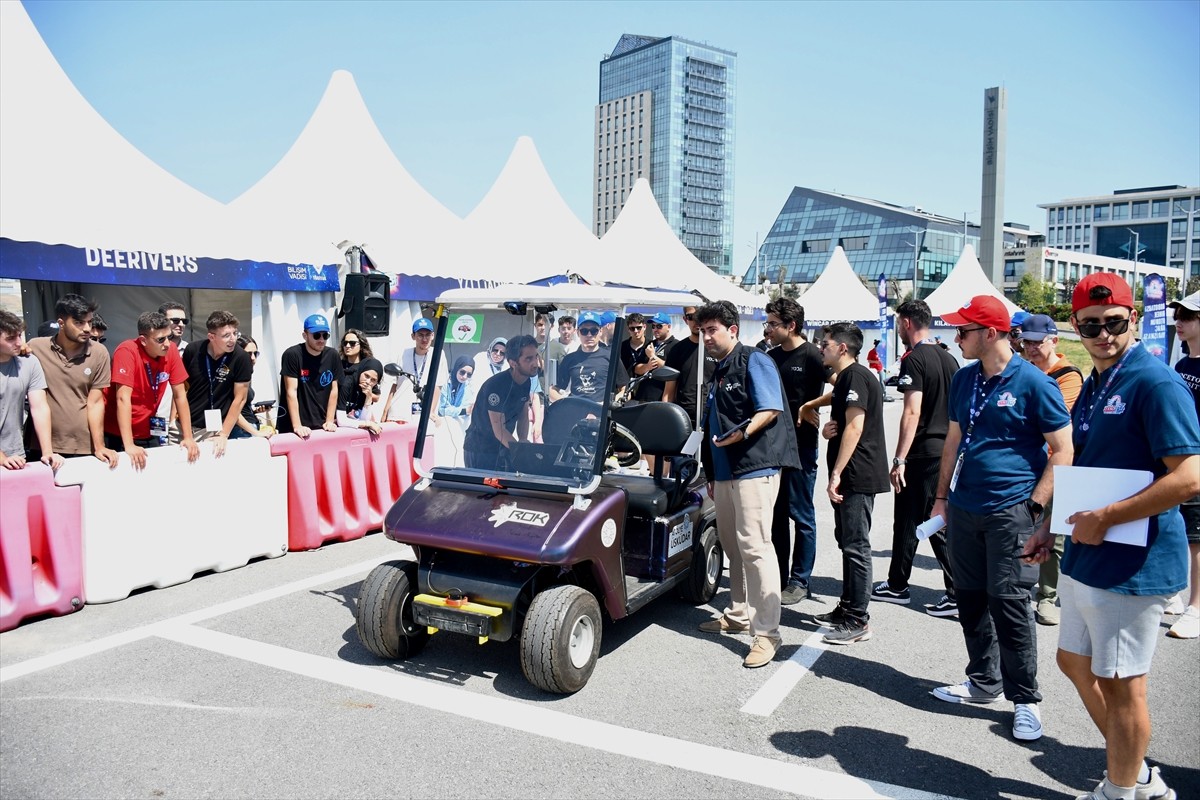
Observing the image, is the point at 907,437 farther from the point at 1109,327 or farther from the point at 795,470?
the point at 1109,327

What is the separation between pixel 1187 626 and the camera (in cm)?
527

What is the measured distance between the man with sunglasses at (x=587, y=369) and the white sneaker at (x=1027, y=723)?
2483mm

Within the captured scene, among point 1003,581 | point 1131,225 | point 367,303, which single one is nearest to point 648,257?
point 367,303

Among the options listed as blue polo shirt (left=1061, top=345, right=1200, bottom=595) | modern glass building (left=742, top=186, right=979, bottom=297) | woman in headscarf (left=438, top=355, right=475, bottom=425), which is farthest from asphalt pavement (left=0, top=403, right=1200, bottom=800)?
modern glass building (left=742, top=186, right=979, bottom=297)

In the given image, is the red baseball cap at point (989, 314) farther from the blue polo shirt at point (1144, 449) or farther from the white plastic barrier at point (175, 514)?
the white plastic barrier at point (175, 514)

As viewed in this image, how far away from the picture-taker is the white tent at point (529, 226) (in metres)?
16.5

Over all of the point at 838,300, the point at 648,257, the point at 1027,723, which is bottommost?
the point at 1027,723

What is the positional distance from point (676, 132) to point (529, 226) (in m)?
144

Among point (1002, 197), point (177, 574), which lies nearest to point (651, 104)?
point (1002, 197)

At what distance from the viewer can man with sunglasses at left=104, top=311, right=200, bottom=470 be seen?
6.25m

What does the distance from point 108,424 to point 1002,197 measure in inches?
2274

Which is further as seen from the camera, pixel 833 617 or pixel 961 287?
pixel 961 287

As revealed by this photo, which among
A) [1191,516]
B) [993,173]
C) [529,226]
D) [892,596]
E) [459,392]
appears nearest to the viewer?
[459,392]

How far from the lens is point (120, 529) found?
584 cm
